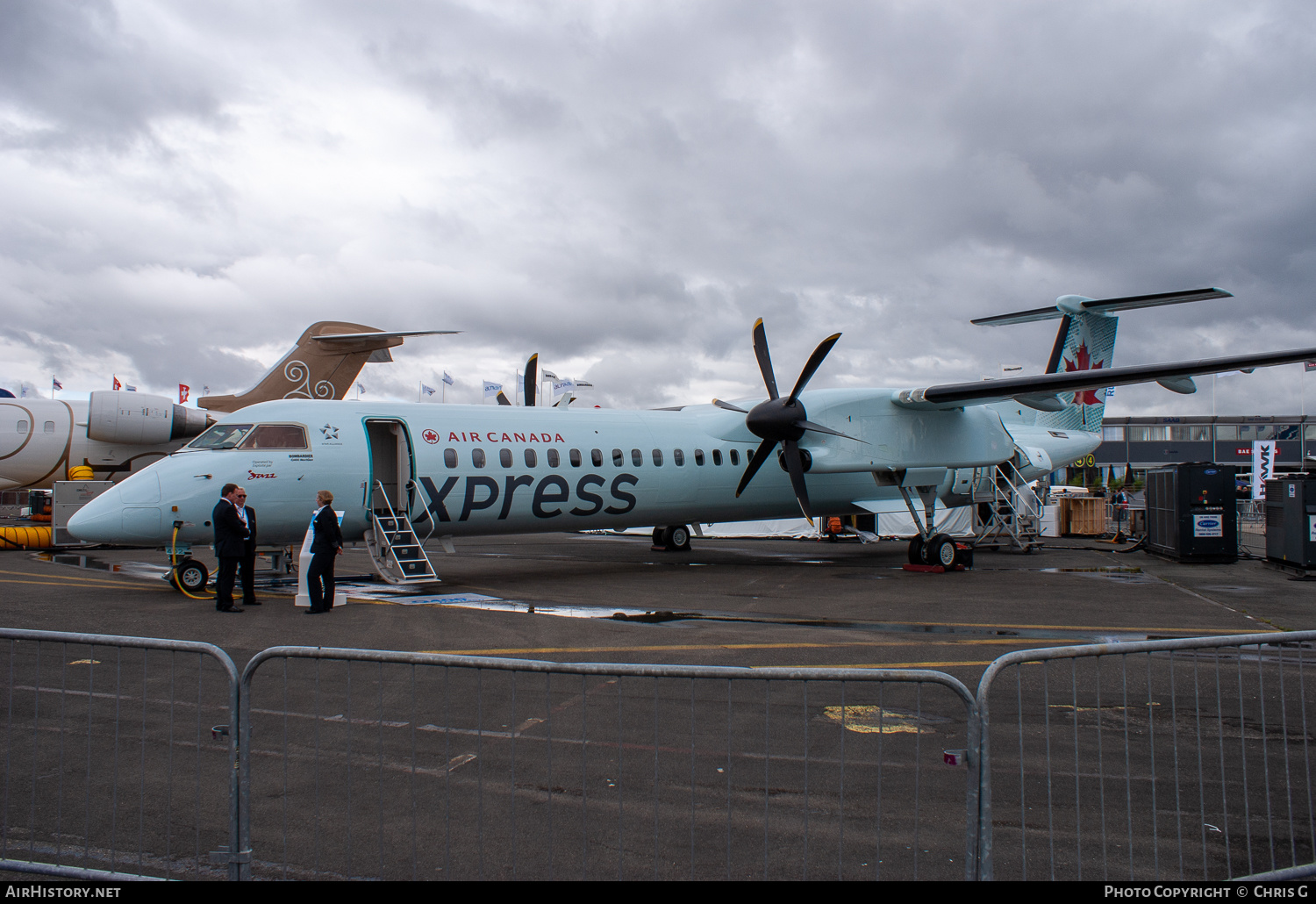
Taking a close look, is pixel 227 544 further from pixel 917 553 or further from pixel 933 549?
pixel 933 549

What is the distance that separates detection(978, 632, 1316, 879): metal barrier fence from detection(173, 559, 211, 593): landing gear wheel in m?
11.9

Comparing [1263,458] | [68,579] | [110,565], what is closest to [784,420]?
[68,579]

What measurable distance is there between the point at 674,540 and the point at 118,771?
17976mm

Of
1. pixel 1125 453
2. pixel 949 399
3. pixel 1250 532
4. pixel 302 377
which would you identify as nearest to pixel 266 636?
pixel 949 399

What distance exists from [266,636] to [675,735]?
6080 mm

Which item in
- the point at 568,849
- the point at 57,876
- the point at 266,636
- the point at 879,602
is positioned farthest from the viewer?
the point at 879,602

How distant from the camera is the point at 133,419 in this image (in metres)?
23.5

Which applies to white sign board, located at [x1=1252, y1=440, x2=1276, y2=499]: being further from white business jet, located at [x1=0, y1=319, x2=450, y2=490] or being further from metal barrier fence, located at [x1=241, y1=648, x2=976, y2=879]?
metal barrier fence, located at [x1=241, y1=648, x2=976, y2=879]

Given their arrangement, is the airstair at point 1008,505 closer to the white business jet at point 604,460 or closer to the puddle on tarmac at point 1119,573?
the white business jet at point 604,460

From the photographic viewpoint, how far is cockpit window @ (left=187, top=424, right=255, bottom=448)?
13.1 m

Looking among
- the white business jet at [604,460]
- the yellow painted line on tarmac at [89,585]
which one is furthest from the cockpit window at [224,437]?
the yellow painted line on tarmac at [89,585]

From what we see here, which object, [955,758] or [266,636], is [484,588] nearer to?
[266,636]

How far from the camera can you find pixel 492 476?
14844 mm

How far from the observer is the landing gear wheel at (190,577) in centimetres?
1305
